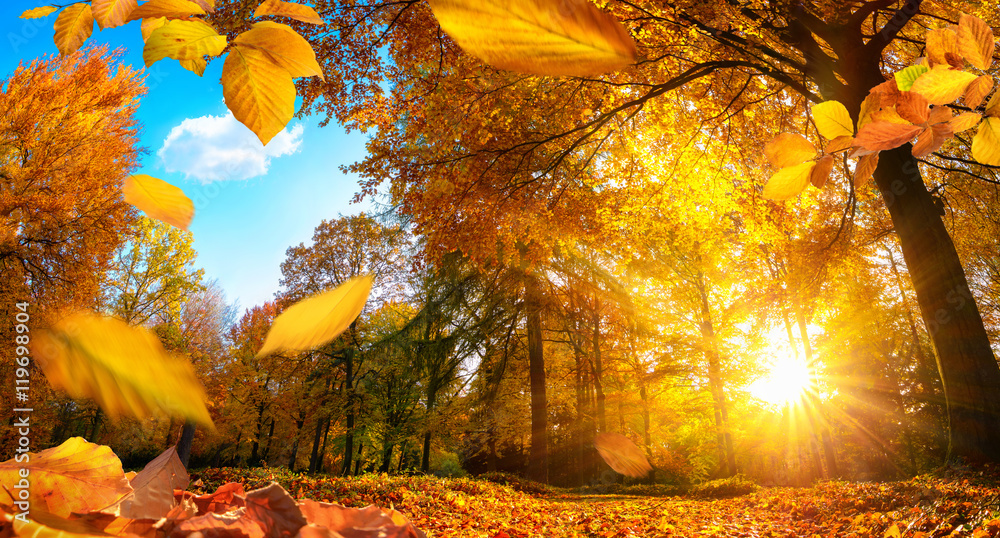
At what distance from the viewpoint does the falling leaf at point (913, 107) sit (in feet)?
1.42

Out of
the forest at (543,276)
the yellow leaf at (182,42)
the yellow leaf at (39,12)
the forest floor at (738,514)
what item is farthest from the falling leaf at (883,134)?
the forest floor at (738,514)

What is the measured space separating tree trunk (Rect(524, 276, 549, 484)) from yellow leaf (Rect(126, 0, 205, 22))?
12354 millimetres

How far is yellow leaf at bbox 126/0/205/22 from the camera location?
0.35 m

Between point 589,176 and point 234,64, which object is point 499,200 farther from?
point 234,64

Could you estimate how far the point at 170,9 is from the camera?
36cm

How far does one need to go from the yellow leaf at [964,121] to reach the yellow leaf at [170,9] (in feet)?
2.28

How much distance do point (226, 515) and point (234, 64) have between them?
0.32m

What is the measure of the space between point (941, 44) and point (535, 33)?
1.64ft

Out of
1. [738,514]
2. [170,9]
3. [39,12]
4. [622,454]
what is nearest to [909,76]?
[170,9]

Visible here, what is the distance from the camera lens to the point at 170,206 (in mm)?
372

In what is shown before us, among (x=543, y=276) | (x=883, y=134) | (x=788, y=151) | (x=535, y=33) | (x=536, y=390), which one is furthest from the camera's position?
(x=543, y=276)

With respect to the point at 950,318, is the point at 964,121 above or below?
below

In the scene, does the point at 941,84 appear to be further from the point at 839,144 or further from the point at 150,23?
the point at 150,23

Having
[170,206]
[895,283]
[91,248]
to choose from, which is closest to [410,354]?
[91,248]
